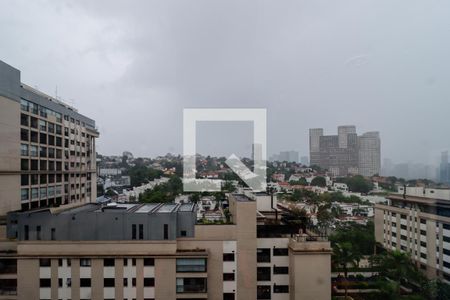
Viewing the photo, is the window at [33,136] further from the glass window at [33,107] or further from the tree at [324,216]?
the tree at [324,216]

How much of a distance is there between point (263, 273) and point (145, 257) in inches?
66.3

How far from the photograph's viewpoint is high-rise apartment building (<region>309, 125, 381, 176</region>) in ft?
23.1

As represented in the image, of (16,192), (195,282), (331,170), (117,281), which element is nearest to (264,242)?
(195,282)

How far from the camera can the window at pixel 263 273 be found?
3812 millimetres

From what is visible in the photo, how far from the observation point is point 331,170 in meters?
9.66

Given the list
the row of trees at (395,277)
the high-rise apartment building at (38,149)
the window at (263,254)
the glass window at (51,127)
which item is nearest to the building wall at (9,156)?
the high-rise apartment building at (38,149)

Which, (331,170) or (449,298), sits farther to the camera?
(331,170)

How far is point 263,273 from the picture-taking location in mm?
3826

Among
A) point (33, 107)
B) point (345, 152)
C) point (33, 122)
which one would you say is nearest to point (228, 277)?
point (33, 122)

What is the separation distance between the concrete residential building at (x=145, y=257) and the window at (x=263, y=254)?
86 mm

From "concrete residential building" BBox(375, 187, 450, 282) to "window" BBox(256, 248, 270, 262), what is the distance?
4.24 m

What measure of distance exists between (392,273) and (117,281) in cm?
518

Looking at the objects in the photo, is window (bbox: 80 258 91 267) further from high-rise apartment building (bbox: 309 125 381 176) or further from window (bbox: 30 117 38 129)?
high-rise apartment building (bbox: 309 125 381 176)

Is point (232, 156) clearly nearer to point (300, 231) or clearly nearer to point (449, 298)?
point (300, 231)
